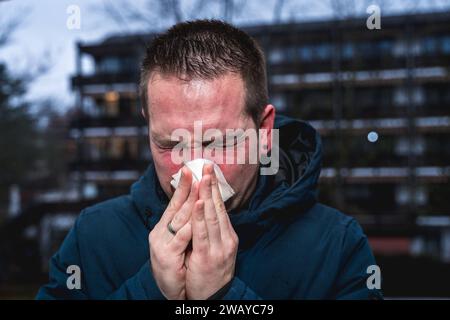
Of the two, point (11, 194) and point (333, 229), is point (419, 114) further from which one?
point (11, 194)

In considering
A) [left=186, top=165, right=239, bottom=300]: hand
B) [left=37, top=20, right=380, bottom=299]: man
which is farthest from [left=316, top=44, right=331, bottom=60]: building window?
[left=186, top=165, right=239, bottom=300]: hand

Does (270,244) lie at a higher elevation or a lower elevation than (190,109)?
lower

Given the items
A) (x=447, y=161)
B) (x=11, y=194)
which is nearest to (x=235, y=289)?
(x=447, y=161)

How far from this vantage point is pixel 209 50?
1.08m

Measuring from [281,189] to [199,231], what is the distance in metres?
0.41

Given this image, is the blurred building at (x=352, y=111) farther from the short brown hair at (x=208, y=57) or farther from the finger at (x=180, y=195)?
the finger at (x=180, y=195)

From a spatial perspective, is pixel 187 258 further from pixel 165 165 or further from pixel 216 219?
pixel 165 165

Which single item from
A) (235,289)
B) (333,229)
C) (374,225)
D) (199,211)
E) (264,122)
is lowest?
(374,225)

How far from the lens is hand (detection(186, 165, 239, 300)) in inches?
34.1

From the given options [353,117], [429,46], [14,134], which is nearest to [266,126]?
[353,117]

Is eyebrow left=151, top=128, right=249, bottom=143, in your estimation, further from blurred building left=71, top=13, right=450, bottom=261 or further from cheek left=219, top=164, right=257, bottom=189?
blurred building left=71, top=13, right=450, bottom=261

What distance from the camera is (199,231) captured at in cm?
89

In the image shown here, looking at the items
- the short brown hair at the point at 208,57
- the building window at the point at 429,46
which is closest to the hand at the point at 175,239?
the short brown hair at the point at 208,57

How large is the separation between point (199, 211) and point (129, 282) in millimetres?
325
